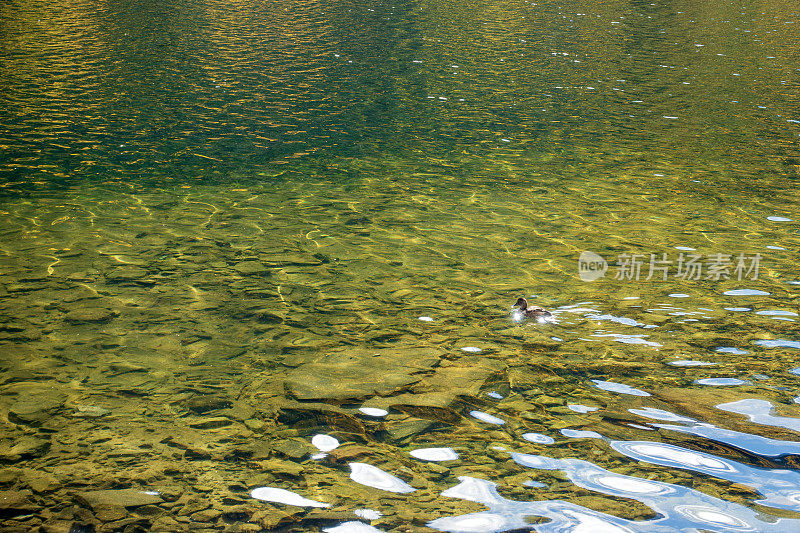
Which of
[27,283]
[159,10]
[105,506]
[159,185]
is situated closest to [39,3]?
[159,10]

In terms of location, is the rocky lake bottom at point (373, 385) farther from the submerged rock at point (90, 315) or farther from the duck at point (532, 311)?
the duck at point (532, 311)

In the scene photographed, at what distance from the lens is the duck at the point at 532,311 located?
29.3 ft

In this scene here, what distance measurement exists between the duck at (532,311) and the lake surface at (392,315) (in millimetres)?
98

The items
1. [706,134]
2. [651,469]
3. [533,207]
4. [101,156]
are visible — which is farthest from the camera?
[706,134]

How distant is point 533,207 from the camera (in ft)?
45.1

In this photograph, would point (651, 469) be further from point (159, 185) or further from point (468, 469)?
point (159, 185)

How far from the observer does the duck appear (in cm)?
892

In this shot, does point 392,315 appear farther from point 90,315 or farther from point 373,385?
point 90,315

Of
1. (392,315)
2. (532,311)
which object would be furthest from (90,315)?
(532,311)

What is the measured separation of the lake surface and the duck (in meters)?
0.10

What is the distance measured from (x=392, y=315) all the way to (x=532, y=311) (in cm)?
195

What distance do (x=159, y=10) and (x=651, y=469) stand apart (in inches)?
1721

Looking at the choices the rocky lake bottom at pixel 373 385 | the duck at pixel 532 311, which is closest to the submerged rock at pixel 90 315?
the rocky lake bottom at pixel 373 385

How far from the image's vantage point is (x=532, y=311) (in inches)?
352
